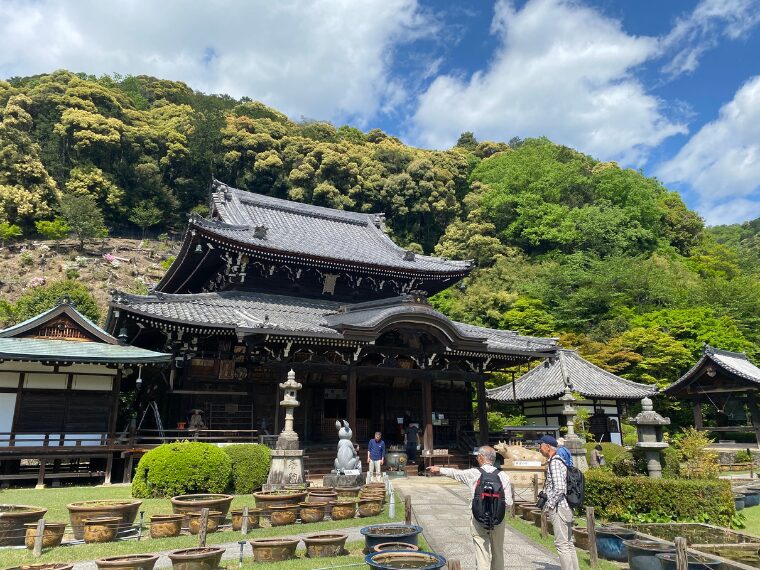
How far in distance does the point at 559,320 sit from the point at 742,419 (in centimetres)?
1352


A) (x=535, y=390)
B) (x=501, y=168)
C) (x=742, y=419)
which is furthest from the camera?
(x=501, y=168)

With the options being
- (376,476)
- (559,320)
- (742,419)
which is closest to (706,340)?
(742,419)

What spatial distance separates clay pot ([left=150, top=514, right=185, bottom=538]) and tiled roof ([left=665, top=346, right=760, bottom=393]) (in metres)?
28.7

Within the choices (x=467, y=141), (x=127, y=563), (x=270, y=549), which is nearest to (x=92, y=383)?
(x=270, y=549)

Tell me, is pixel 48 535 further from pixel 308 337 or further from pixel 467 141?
pixel 467 141

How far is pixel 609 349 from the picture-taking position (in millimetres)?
35656

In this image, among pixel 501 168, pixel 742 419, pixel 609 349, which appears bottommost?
pixel 742 419

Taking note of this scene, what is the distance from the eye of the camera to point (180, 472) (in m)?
13.8

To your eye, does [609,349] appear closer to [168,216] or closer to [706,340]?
[706,340]

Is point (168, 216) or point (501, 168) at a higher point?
point (501, 168)

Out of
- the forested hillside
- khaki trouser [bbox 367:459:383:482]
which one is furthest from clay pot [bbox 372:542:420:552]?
the forested hillside

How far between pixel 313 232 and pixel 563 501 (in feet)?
73.2

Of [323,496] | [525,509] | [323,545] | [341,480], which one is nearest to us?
[323,545]

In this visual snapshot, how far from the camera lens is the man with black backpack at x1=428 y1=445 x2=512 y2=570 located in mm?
6473
